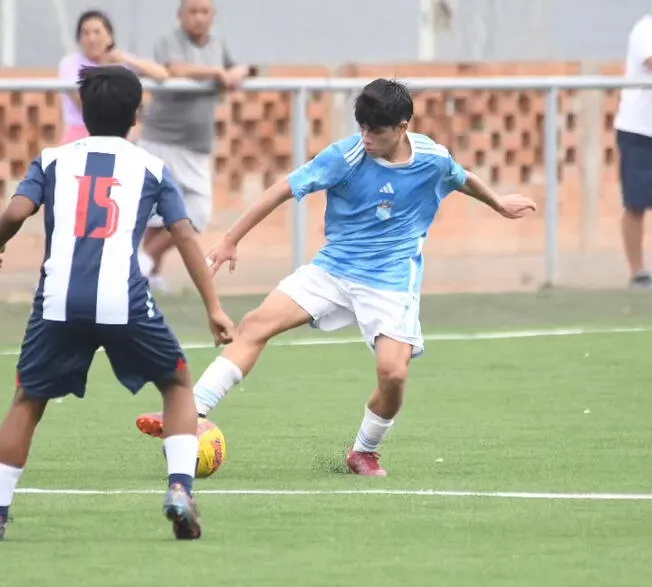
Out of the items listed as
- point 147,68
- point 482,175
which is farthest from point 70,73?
point 482,175

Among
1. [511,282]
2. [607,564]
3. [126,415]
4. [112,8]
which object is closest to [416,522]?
[607,564]

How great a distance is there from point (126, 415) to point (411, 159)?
2.36 meters

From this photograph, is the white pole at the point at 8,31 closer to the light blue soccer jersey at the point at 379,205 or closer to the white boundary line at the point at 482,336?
the white boundary line at the point at 482,336

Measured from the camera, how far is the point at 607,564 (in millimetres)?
7062

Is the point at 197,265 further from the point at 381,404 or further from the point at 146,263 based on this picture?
the point at 146,263

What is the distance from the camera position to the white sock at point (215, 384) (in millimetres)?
9227

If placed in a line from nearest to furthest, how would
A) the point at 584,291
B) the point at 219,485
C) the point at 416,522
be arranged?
the point at 416,522, the point at 219,485, the point at 584,291

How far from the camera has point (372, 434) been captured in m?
9.18

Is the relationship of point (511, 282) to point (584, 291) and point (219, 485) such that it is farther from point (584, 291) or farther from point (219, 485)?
point (219, 485)

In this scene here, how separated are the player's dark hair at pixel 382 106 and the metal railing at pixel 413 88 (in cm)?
604

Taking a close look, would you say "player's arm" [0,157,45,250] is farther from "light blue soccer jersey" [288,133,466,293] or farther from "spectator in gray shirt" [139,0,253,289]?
"spectator in gray shirt" [139,0,253,289]

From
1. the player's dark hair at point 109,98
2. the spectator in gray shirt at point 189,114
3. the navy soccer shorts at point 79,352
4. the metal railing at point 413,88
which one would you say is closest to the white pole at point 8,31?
the metal railing at point 413,88

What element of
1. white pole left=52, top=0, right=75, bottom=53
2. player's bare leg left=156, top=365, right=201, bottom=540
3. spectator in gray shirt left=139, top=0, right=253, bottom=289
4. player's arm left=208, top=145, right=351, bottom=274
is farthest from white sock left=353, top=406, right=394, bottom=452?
white pole left=52, top=0, right=75, bottom=53

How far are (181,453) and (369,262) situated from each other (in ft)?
6.63
